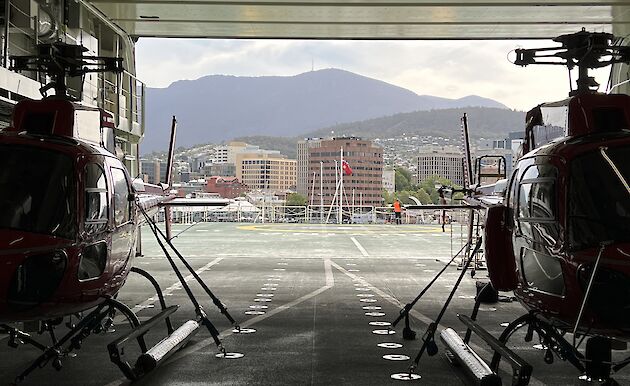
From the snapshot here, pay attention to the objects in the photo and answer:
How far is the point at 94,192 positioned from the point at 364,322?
4.72m

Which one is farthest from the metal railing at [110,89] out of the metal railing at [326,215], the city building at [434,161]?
the metal railing at [326,215]

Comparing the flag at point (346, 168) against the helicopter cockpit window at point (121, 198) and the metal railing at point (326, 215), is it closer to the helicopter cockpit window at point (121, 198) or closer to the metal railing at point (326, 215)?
the metal railing at point (326, 215)

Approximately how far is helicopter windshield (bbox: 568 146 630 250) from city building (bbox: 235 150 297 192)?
51094mm

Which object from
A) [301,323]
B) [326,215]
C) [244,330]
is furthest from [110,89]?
[326,215]

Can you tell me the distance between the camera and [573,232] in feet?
16.5

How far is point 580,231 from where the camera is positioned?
16.4 ft

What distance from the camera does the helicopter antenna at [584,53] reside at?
6306 mm

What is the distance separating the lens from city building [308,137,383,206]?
51.1 m

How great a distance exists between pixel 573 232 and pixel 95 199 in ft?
13.5

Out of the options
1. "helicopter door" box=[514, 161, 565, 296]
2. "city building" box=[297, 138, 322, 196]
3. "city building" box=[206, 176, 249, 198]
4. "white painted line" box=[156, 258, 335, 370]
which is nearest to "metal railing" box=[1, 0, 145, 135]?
"white painted line" box=[156, 258, 335, 370]

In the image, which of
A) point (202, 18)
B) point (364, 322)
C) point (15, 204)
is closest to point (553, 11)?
point (202, 18)

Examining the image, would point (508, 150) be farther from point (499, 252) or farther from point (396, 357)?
point (499, 252)

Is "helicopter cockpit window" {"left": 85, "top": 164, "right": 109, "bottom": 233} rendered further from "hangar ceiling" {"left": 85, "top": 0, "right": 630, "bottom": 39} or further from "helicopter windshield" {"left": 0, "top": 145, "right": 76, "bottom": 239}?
"hangar ceiling" {"left": 85, "top": 0, "right": 630, "bottom": 39}

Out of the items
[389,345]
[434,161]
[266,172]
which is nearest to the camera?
[389,345]
